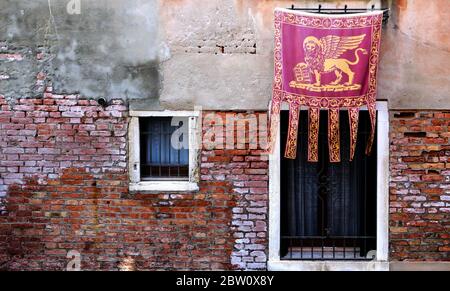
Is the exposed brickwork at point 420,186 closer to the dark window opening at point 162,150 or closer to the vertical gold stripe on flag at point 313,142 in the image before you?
the vertical gold stripe on flag at point 313,142

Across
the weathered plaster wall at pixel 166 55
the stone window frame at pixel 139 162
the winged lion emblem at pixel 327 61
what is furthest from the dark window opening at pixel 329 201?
the stone window frame at pixel 139 162

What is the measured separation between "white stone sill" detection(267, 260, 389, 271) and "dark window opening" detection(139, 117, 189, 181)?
1378 millimetres

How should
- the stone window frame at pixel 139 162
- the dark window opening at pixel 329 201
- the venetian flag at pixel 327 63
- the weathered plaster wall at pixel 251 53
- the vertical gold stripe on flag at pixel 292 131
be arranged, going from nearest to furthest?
the venetian flag at pixel 327 63, the vertical gold stripe on flag at pixel 292 131, the weathered plaster wall at pixel 251 53, the stone window frame at pixel 139 162, the dark window opening at pixel 329 201

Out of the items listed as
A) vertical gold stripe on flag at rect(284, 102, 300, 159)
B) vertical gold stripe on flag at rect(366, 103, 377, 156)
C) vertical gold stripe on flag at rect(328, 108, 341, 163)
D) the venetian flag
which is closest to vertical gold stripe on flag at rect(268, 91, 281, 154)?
the venetian flag

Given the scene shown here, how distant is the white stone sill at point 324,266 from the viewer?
534 cm

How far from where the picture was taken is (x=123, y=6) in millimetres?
5250

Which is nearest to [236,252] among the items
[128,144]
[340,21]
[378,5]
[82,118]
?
[128,144]

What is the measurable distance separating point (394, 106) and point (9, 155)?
4151 mm

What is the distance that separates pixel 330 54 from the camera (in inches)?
197

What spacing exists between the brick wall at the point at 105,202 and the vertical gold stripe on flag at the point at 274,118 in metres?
0.21

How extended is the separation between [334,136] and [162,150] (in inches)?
73.6

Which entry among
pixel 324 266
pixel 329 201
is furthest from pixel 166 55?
pixel 324 266

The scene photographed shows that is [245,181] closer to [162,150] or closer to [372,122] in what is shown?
[162,150]

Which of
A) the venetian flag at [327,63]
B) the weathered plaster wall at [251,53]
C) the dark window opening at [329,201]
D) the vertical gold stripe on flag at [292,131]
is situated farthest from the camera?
the dark window opening at [329,201]
